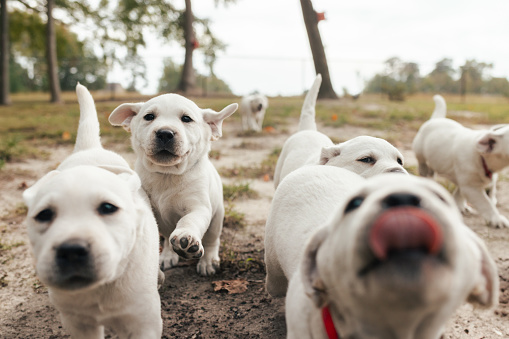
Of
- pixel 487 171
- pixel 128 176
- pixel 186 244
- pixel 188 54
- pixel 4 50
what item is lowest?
pixel 186 244

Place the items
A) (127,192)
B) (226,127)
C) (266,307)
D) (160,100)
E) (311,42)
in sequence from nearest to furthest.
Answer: (127,192) → (266,307) → (160,100) → (226,127) → (311,42)

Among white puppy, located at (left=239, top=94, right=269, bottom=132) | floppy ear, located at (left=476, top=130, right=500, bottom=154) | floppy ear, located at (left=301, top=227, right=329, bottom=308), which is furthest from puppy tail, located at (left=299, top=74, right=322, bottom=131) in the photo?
white puppy, located at (left=239, top=94, right=269, bottom=132)

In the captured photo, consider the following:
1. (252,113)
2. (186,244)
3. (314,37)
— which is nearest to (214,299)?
(186,244)

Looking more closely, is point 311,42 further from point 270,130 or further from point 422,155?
point 422,155

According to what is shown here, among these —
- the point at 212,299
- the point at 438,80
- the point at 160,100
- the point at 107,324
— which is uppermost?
the point at 438,80

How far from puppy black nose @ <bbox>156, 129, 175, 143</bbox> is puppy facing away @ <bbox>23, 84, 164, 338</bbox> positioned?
0.93m

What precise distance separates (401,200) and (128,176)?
181 centimetres

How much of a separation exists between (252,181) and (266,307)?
353cm

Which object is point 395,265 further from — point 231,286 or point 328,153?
→ point 328,153

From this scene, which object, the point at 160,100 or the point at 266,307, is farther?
the point at 160,100

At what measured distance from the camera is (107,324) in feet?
7.91

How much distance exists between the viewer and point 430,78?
37625mm

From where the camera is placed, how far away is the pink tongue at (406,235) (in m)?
1.21

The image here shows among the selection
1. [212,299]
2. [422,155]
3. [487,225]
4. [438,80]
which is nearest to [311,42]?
[422,155]
